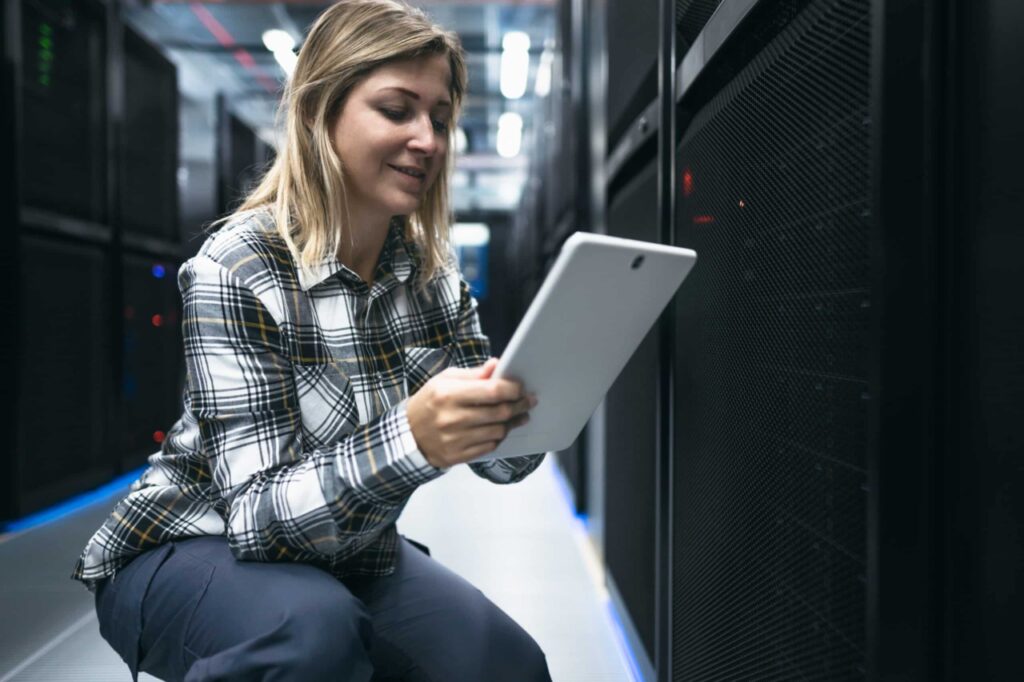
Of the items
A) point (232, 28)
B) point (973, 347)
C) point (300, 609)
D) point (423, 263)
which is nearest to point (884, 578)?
point (973, 347)

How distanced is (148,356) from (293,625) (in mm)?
3615

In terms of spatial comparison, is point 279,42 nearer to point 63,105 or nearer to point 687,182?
point 63,105

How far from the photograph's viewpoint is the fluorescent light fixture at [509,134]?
10352 mm

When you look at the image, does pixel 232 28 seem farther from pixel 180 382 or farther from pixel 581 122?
pixel 581 122

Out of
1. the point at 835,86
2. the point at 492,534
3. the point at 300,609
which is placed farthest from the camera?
the point at 492,534

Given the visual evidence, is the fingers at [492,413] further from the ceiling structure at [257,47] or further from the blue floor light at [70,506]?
the ceiling structure at [257,47]

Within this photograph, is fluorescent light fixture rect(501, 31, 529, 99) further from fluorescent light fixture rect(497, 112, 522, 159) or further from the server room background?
the server room background

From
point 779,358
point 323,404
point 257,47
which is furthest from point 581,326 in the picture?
point 257,47

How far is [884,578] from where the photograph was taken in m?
0.56

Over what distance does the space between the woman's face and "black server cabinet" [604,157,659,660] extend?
0.55 m

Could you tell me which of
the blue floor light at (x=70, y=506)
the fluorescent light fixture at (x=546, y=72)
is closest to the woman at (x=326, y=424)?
the blue floor light at (x=70, y=506)

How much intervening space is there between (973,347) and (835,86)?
25 cm

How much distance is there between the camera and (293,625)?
0.90 meters

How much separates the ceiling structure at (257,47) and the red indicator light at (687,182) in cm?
387
